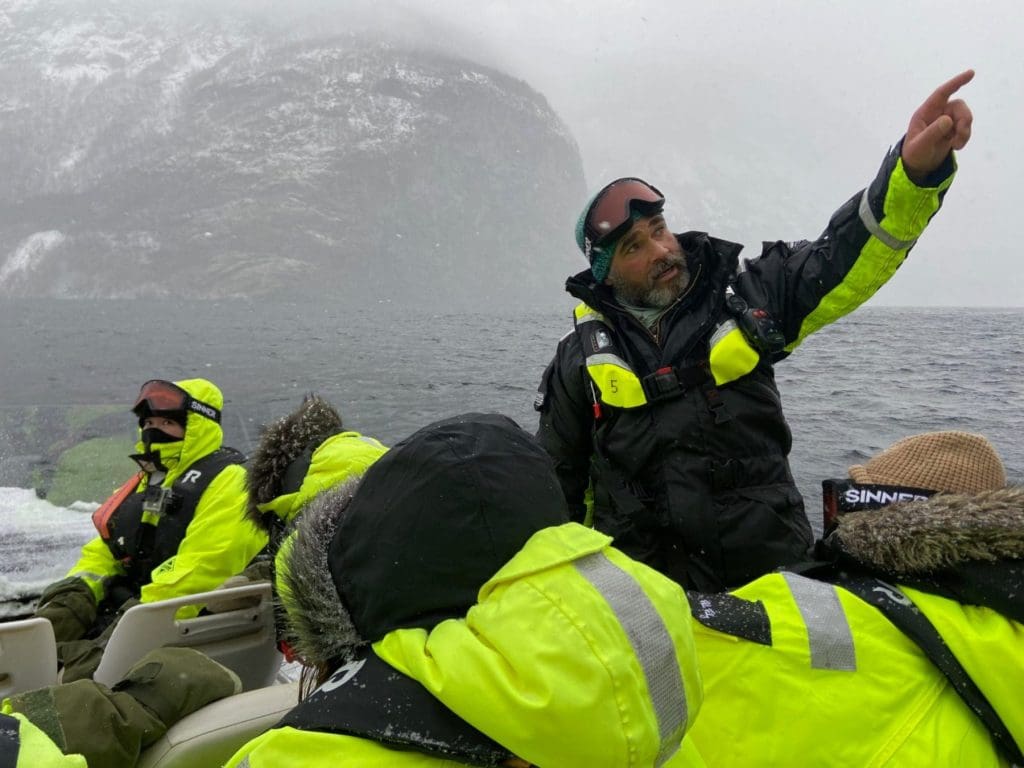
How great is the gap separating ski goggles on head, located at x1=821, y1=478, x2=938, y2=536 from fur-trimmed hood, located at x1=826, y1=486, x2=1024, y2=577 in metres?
0.13

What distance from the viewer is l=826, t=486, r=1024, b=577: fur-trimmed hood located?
150 cm

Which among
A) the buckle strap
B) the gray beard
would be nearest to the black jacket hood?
the buckle strap

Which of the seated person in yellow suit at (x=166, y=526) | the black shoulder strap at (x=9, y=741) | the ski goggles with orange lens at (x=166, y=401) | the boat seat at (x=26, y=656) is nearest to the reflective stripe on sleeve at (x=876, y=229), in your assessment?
the black shoulder strap at (x=9, y=741)

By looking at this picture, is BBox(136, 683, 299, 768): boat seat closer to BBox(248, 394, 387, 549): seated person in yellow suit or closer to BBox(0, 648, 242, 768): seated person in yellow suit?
BBox(0, 648, 242, 768): seated person in yellow suit

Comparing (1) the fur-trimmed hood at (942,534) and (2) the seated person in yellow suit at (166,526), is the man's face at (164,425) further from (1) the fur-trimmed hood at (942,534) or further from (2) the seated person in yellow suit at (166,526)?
(1) the fur-trimmed hood at (942,534)

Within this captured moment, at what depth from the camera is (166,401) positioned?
4.52m

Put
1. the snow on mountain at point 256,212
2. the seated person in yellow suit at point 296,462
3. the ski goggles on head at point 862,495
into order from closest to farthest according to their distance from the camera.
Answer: the ski goggles on head at point 862,495 < the seated person in yellow suit at point 296,462 < the snow on mountain at point 256,212

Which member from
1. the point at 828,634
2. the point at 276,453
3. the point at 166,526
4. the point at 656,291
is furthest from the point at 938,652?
the point at 166,526

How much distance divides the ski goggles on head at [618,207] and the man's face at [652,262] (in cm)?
4

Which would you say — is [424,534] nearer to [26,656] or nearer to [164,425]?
[26,656]

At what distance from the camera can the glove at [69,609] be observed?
4094 mm

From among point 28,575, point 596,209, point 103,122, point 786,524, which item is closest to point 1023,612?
point 786,524

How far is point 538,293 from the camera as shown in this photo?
515ft

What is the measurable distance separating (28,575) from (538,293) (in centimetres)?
15183
